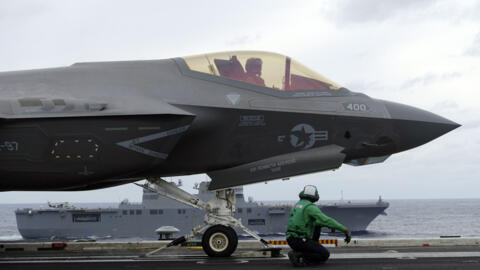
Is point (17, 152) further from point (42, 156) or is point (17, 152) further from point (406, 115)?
point (406, 115)

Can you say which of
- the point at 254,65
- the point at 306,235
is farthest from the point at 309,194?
the point at 254,65

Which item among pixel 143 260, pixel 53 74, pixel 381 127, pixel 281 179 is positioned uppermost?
pixel 53 74

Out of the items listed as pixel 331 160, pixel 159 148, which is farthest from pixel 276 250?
pixel 159 148

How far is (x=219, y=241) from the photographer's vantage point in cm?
995

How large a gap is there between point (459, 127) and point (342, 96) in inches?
91.7

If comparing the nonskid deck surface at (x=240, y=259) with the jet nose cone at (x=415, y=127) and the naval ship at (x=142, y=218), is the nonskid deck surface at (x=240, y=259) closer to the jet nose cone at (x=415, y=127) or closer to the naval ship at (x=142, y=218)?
the jet nose cone at (x=415, y=127)

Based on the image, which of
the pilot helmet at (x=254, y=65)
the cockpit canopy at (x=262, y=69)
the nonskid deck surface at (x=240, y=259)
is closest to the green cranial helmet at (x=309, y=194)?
the nonskid deck surface at (x=240, y=259)

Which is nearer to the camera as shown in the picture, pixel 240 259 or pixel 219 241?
pixel 240 259

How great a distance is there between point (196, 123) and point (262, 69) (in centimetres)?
181

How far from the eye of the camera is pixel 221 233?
997cm

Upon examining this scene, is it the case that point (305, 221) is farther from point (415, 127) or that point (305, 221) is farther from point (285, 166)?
point (415, 127)

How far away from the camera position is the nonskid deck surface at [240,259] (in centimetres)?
838

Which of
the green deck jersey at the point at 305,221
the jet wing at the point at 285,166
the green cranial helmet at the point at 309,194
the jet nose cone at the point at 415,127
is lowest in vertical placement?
the green deck jersey at the point at 305,221

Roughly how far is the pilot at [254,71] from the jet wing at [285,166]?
1514 mm
